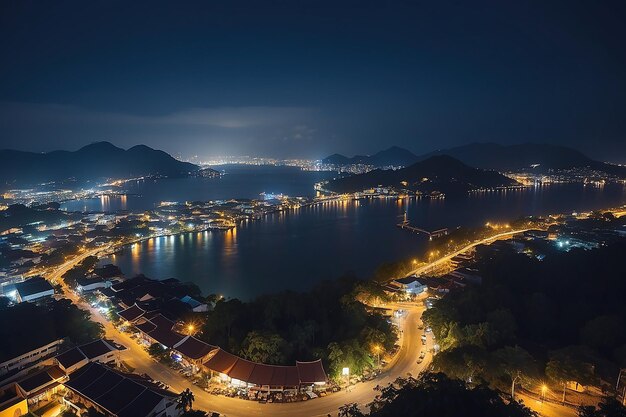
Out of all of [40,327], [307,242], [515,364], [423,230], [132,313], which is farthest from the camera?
[423,230]

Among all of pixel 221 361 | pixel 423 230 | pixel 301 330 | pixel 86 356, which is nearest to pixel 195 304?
pixel 86 356

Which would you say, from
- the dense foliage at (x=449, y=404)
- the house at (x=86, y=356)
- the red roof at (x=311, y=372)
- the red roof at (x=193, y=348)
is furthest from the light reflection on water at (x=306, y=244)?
the dense foliage at (x=449, y=404)

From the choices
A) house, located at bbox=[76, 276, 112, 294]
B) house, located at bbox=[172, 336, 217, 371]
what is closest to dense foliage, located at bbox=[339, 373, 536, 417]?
house, located at bbox=[172, 336, 217, 371]

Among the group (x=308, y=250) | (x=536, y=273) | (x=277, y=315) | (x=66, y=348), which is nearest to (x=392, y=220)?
(x=308, y=250)

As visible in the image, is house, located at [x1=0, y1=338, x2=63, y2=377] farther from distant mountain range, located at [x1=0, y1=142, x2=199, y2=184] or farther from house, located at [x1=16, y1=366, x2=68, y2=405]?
distant mountain range, located at [x1=0, y1=142, x2=199, y2=184]

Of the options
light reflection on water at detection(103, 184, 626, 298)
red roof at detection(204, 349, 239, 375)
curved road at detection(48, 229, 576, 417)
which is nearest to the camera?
curved road at detection(48, 229, 576, 417)

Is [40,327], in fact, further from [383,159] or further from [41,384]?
[383,159]
